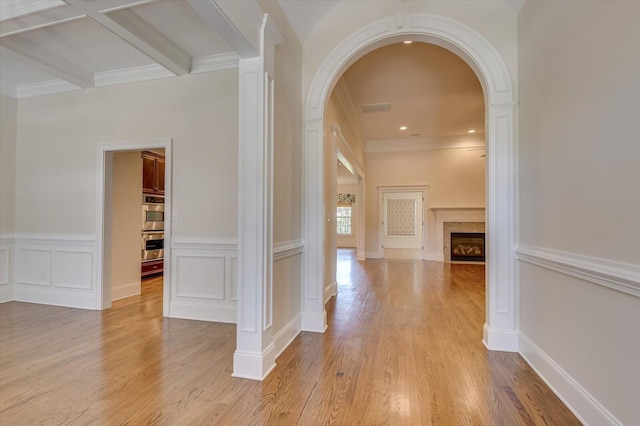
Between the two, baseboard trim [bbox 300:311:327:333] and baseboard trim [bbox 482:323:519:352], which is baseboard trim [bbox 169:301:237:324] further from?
baseboard trim [bbox 482:323:519:352]

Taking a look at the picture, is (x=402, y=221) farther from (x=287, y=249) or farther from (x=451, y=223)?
(x=287, y=249)

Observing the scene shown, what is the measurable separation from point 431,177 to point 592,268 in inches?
274

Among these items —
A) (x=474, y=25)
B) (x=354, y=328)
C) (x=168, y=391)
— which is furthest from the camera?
(x=354, y=328)

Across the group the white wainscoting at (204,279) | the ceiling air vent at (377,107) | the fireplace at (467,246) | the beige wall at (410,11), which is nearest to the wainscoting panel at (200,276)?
the white wainscoting at (204,279)

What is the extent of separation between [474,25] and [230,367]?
11.5ft

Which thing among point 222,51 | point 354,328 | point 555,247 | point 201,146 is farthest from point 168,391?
point 222,51

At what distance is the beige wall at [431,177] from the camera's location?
7.89 meters

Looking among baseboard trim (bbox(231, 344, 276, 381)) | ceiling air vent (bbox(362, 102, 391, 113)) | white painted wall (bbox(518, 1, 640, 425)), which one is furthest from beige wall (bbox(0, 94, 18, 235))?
white painted wall (bbox(518, 1, 640, 425))

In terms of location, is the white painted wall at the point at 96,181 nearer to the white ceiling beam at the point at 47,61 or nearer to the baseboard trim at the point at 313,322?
the white ceiling beam at the point at 47,61

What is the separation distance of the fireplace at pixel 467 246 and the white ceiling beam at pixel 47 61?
8.18 metres

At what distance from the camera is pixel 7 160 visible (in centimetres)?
396

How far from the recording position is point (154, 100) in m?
3.54

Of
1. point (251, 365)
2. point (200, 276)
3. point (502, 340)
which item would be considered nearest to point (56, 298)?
point (200, 276)

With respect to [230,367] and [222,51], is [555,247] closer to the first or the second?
[230,367]
